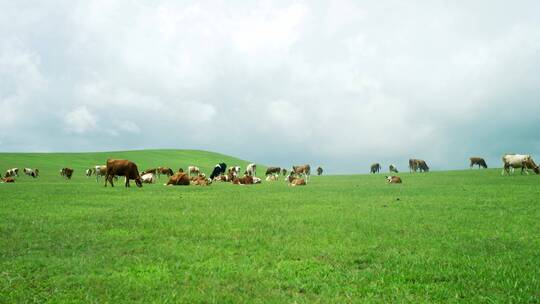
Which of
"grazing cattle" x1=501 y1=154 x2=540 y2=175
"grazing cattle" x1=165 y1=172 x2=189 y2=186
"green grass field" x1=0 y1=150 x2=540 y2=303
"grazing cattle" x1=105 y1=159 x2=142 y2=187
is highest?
"grazing cattle" x1=501 y1=154 x2=540 y2=175

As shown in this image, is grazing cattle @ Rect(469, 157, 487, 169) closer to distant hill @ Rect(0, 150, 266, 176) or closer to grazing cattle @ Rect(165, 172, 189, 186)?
distant hill @ Rect(0, 150, 266, 176)

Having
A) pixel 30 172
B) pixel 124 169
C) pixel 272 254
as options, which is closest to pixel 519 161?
pixel 124 169

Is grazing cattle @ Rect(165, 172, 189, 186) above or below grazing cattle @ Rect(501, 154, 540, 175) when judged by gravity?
below

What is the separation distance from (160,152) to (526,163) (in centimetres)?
9245

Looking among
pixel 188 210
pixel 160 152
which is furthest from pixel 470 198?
pixel 160 152

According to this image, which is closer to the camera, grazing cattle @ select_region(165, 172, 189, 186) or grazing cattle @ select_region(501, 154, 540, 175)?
grazing cattle @ select_region(165, 172, 189, 186)

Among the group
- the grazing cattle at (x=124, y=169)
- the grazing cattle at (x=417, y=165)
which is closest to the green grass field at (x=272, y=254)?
the grazing cattle at (x=124, y=169)

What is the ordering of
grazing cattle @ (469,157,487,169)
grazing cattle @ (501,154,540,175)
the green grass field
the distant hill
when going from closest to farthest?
the green grass field
grazing cattle @ (501,154,540,175)
grazing cattle @ (469,157,487,169)
the distant hill

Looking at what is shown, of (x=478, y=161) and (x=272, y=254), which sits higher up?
(x=478, y=161)

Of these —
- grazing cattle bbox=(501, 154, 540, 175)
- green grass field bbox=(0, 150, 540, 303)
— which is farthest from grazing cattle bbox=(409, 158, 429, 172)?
green grass field bbox=(0, 150, 540, 303)

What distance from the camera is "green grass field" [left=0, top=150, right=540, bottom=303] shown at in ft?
26.0

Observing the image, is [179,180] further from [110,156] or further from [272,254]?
[110,156]

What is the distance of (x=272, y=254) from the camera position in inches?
416

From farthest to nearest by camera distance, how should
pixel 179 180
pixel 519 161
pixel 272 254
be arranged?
pixel 519 161
pixel 179 180
pixel 272 254
